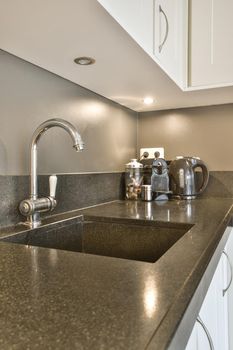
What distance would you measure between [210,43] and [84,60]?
70cm

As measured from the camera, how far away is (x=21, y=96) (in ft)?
3.21

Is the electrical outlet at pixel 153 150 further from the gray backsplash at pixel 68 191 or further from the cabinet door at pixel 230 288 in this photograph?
the cabinet door at pixel 230 288

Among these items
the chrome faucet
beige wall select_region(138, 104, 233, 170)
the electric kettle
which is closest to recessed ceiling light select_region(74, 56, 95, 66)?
the chrome faucet

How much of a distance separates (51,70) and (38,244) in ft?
2.13

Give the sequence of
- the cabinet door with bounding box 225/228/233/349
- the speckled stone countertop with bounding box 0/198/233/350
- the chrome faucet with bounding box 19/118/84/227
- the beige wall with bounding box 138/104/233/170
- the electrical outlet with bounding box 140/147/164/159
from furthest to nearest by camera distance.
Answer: the electrical outlet with bounding box 140/147/164/159
the beige wall with bounding box 138/104/233/170
the cabinet door with bounding box 225/228/233/349
the chrome faucet with bounding box 19/118/84/227
the speckled stone countertop with bounding box 0/198/233/350

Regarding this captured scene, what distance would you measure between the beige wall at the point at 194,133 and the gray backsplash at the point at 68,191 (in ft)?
1.41

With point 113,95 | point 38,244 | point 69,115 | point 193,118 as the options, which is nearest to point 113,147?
point 113,95

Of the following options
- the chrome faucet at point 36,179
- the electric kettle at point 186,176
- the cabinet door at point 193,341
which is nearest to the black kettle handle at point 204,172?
the electric kettle at point 186,176

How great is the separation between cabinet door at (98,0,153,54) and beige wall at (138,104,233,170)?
36.4 inches

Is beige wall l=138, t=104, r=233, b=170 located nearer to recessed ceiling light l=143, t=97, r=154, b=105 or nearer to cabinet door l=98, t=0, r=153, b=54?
recessed ceiling light l=143, t=97, r=154, b=105

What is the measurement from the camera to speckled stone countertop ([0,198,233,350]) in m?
0.29

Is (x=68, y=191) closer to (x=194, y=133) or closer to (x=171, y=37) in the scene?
(x=171, y=37)

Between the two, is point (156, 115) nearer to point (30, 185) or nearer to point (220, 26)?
point (220, 26)

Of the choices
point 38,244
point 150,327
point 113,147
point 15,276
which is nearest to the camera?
point 150,327
